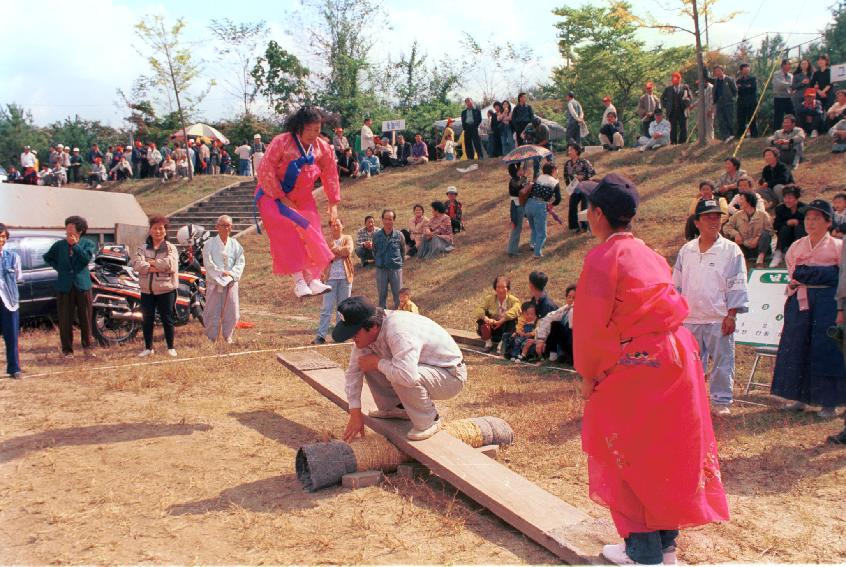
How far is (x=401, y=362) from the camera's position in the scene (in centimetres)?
500

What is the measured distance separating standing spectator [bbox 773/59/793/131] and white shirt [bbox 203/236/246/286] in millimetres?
13170

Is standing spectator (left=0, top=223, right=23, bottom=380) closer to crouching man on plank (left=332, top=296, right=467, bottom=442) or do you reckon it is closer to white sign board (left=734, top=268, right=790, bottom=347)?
crouching man on plank (left=332, top=296, right=467, bottom=442)

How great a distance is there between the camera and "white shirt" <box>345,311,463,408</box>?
5016 mm

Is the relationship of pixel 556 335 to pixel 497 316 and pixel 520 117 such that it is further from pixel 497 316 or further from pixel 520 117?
pixel 520 117

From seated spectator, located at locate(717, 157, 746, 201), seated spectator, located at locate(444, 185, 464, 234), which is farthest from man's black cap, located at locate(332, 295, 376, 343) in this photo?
seated spectator, located at locate(444, 185, 464, 234)

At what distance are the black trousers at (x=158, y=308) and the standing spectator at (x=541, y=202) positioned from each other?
7.23 m

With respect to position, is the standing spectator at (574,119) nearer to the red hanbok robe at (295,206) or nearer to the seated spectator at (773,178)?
the seated spectator at (773,178)

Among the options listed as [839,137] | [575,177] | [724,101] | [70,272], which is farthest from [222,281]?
[724,101]

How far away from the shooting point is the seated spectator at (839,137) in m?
15.0

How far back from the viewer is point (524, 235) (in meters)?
16.1

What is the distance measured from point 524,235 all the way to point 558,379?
26.5ft

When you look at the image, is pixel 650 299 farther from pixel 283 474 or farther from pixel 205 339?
pixel 205 339

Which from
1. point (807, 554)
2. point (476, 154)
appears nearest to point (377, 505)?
point (807, 554)

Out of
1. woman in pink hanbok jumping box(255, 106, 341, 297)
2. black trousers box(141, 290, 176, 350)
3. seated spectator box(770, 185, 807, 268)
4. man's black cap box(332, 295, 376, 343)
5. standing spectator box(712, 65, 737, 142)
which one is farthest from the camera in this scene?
standing spectator box(712, 65, 737, 142)
